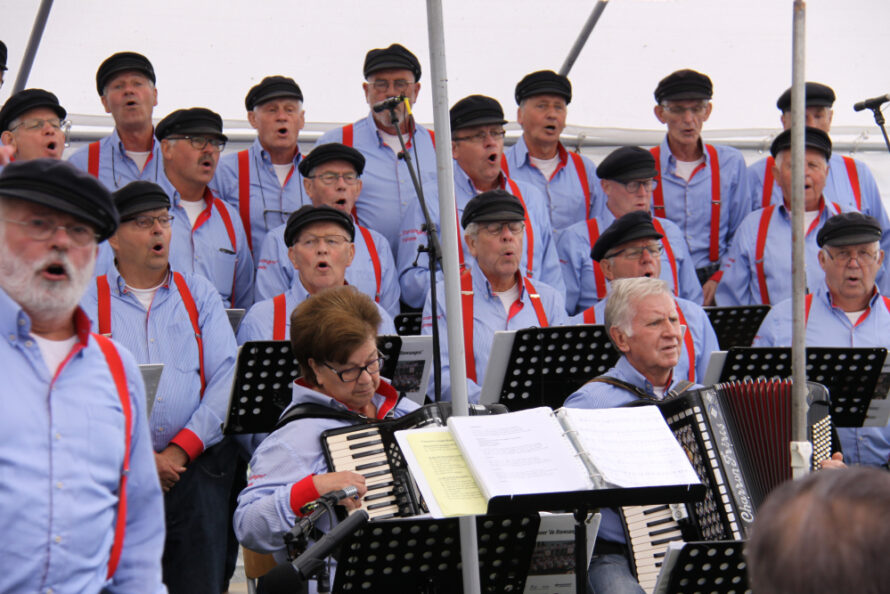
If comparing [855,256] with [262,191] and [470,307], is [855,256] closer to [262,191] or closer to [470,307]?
[470,307]

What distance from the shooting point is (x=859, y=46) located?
7094 mm

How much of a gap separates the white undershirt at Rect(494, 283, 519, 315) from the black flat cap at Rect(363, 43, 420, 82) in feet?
5.13

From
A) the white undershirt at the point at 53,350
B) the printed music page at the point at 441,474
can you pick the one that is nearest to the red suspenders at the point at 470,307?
the printed music page at the point at 441,474

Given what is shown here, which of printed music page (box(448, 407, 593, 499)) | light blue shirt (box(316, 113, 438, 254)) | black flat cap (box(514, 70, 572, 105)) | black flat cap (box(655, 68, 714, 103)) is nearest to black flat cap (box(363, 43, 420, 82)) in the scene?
light blue shirt (box(316, 113, 438, 254))

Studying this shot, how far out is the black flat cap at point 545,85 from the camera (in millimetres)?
6340

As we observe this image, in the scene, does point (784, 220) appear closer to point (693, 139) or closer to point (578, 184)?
point (693, 139)

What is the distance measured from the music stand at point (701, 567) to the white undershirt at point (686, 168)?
3.39 m

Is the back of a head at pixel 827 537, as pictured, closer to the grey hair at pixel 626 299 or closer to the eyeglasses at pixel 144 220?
the grey hair at pixel 626 299

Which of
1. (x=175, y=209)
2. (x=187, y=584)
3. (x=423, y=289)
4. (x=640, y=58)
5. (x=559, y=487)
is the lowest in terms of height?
(x=187, y=584)

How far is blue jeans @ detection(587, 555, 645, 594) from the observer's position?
3.76 m

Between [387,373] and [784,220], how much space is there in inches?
113

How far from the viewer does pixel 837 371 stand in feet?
15.0

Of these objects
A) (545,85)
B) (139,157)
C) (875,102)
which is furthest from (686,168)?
(139,157)

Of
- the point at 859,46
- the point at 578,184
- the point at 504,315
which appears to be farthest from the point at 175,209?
the point at 859,46
